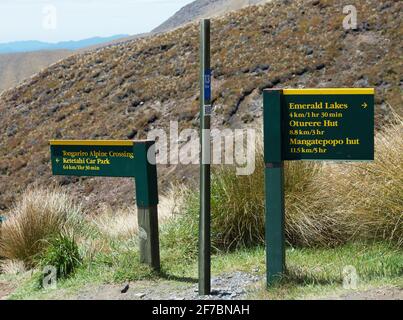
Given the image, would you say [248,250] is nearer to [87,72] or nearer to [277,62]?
[277,62]

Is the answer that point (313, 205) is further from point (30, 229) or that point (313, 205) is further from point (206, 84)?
point (30, 229)

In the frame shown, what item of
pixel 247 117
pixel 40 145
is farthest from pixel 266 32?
pixel 40 145

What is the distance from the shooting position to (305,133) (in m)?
5.88

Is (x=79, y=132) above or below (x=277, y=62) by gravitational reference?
below

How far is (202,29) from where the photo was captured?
228 inches

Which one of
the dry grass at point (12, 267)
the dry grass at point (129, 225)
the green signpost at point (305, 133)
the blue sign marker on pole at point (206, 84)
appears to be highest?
the blue sign marker on pole at point (206, 84)

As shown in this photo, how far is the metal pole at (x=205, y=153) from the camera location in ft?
19.0

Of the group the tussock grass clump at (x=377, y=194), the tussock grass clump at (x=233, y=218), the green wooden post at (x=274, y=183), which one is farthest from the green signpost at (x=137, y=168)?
the tussock grass clump at (x=377, y=194)

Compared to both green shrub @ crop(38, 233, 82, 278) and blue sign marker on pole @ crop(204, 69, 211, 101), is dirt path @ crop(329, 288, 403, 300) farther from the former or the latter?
green shrub @ crop(38, 233, 82, 278)

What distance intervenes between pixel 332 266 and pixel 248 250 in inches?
51.8

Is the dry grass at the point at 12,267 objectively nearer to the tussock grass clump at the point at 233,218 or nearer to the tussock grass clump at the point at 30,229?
the tussock grass clump at the point at 30,229

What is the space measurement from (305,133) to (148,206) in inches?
65.9

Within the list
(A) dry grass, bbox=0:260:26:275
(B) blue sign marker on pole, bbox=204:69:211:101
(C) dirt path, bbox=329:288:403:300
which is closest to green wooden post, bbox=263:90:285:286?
(B) blue sign marker on pole, bbox=204:69:211:101

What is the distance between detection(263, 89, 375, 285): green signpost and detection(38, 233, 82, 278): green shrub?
2.25 meters
